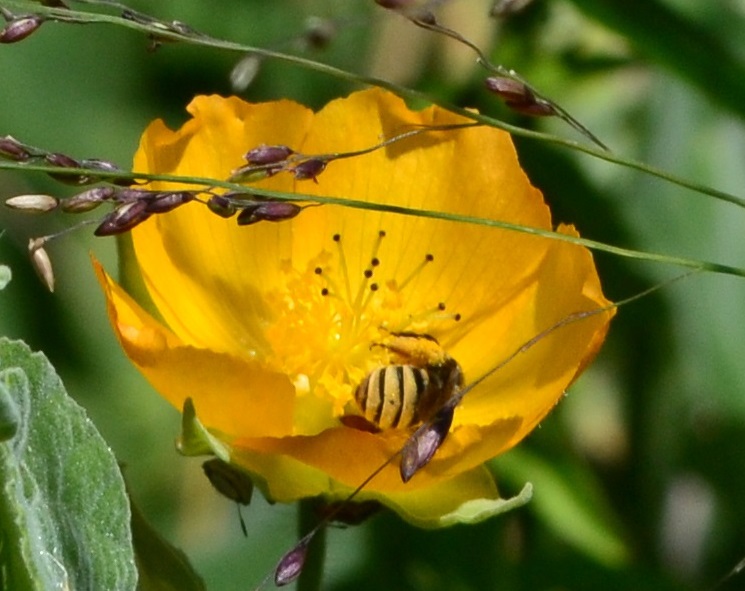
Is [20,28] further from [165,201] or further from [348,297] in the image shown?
[348,297]

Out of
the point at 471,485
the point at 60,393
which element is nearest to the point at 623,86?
the point at 471,485

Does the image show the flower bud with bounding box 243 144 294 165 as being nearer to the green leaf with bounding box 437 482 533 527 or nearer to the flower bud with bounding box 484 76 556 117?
the flower bud with bounding box 484 76 556 117

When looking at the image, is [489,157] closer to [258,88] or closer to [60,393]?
[60,393]

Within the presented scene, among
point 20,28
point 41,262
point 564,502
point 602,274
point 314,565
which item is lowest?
point 564,502

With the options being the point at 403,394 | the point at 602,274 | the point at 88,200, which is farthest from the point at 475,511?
the point at 602,274

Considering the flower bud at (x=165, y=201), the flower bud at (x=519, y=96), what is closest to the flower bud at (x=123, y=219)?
the flower bud at (x=165, y=201)

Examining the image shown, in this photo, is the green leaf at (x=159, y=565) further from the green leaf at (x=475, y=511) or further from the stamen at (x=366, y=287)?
the stamen at (x=366, y=287)

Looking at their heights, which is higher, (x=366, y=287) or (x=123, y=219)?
(x=123, y=219)
